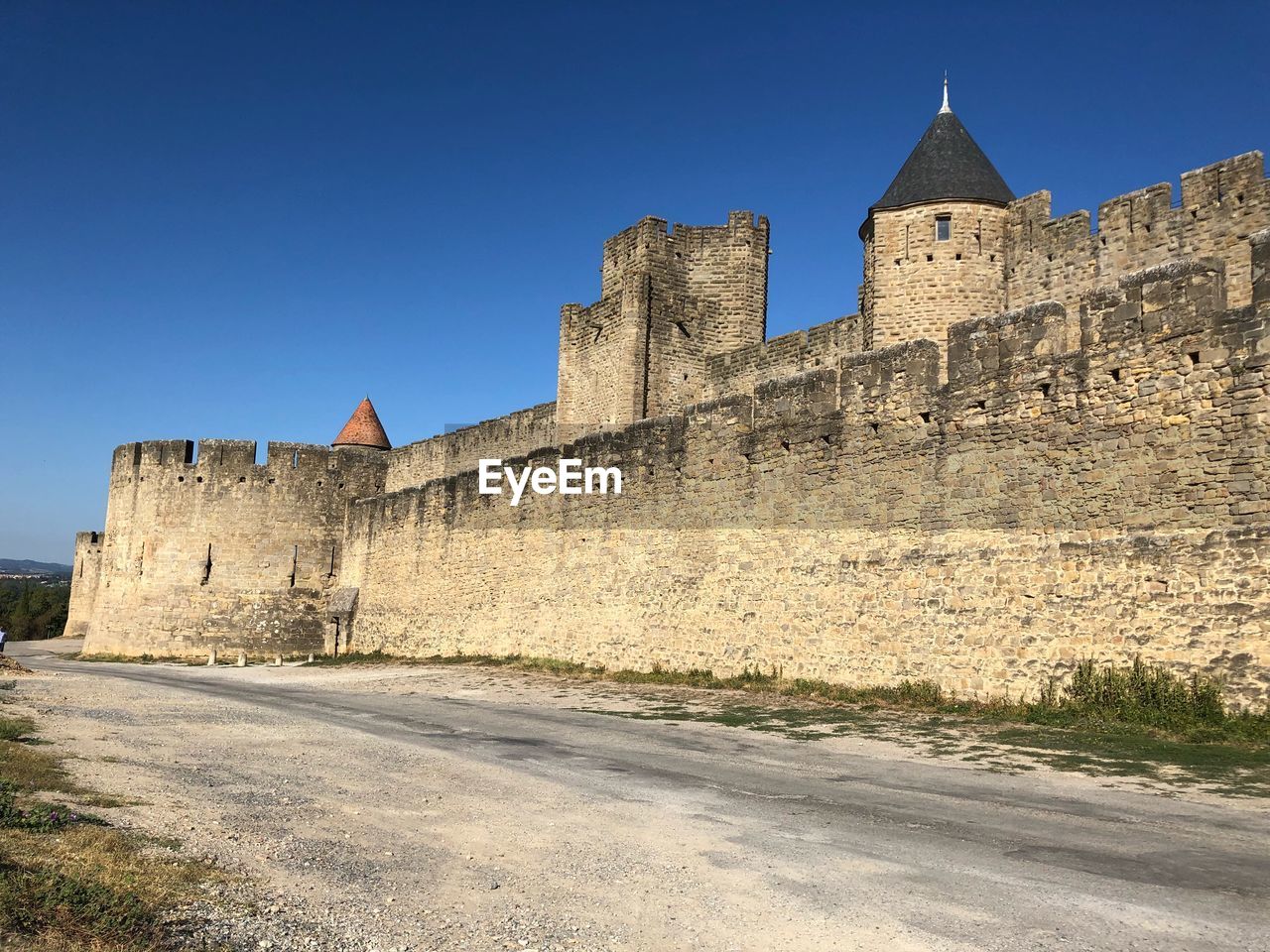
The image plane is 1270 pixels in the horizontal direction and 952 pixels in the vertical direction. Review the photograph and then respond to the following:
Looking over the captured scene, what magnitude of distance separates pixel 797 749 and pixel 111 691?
953cm

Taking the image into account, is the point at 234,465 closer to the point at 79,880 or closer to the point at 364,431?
the point at 364,431

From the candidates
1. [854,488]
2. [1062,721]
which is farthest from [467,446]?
[1062,721]

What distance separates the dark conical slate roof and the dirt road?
12.1m

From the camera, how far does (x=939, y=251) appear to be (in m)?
18.3

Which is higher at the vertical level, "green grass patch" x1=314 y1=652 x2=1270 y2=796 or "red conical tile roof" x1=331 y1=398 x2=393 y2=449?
"red conical tile roof" x1=331 y1=398 x2=393 y2=449

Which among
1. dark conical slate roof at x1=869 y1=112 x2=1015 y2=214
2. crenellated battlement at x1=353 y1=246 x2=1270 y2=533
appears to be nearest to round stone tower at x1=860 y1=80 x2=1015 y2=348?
dark conical slate roof at x1=869 y1=112 x2=1015 y2=214

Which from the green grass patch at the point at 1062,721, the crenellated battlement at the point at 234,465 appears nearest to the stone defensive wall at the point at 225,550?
the crenellated battlement at the point at 234,465

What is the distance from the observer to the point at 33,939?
131 inches

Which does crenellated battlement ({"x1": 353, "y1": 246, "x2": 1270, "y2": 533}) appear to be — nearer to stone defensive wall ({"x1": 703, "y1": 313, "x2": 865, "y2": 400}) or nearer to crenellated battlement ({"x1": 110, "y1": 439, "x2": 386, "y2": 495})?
stone defensive wall ({"x1": 703, "y1": 313, "x2": 865, "y2": 400})

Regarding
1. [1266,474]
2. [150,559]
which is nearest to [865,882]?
[1266,474]

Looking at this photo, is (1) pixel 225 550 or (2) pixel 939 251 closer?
(2) pixel 939 251

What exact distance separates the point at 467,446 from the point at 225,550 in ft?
23.9

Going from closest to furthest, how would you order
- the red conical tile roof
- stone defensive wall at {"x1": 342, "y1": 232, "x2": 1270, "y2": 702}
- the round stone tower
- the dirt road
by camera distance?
the dirt road → stone defensive wall at {"x1": 342, "y1": 232, "x2": 1270, "y2": 702} → the round stone tower → the red conical tile roof

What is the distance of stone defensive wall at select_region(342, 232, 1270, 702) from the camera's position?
9117mm
